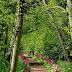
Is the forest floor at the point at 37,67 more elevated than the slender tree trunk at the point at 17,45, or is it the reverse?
the slender tree trunk at the point at 17,45

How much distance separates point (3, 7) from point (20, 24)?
5.94 ft

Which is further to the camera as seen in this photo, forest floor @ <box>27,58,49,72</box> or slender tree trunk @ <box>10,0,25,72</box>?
forest floor @ <box>27,58,49,72</box>

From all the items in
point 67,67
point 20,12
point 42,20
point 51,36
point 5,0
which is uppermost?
point 5,0

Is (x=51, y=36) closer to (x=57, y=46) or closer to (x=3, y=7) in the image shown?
(x=57, y=46)

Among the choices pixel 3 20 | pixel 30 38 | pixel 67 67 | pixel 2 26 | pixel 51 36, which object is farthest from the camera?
pixel 30 38

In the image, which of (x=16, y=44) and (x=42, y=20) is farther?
(x=42, y=20)

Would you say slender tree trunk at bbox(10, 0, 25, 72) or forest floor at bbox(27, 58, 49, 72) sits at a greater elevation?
slender tree trunk at bbox(10, 0, 25, 72)

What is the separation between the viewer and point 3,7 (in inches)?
195

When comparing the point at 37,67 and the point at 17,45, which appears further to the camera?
the point at 37,67

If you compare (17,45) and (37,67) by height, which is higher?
(17,45)

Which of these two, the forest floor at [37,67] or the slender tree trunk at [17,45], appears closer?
the slender tree trunk at [17,45]

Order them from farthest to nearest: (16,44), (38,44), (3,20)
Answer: (38,44) < (3,20) < (16,44)

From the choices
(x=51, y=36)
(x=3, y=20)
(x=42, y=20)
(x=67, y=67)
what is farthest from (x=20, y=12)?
(x=42, y=20)

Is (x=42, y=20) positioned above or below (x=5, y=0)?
below
